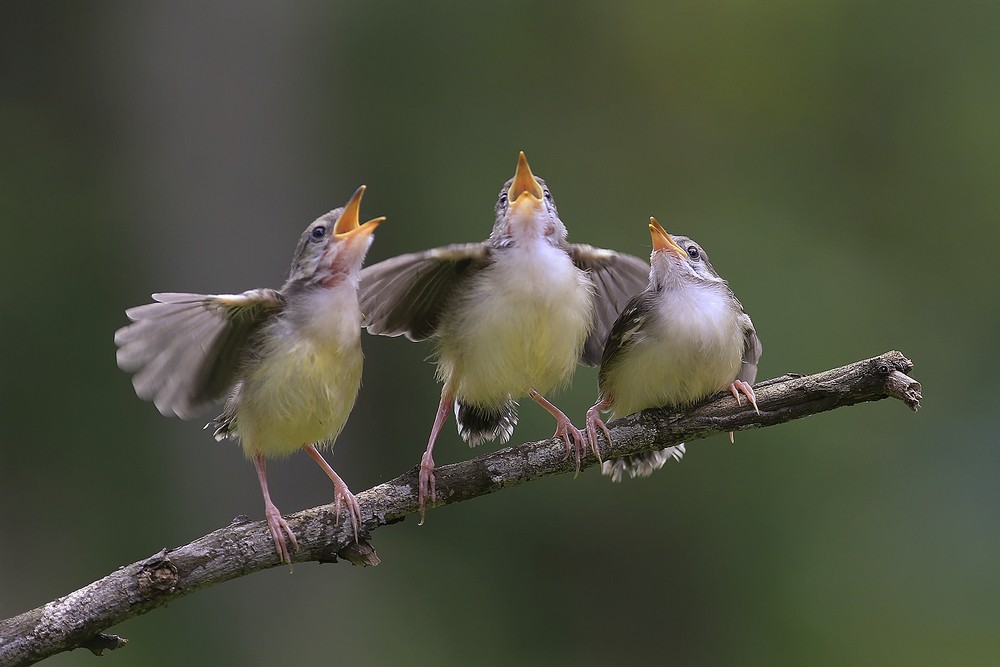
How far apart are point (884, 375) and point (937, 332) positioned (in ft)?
19.4

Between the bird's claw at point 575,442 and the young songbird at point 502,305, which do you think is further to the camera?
the young songbird at point 502,305

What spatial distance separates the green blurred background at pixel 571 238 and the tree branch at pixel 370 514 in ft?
12.6

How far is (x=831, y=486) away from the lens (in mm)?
9055

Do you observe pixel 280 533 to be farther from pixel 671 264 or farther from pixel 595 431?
pixel 671 264

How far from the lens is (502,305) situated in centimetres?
457

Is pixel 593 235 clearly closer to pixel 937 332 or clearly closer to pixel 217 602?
pixel 937 332

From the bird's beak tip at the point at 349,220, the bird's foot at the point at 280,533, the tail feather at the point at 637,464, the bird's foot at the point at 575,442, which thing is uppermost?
the bird's beak tip at the point at 349,220

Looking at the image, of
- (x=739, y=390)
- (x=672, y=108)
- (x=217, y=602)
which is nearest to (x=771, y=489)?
(x=672, y=108)

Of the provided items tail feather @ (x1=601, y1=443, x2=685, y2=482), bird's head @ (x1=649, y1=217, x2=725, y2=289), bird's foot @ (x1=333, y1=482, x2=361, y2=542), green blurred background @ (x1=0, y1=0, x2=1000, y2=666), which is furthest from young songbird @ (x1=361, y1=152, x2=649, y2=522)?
green blurred background @ (x1=0, y1=0, x2=1000, y2=666)

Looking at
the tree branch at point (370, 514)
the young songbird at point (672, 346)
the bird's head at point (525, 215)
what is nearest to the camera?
the tree branch at point (370, 514)

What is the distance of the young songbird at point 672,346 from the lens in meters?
4.59

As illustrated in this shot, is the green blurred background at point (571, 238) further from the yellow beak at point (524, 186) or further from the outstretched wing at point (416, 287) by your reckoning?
the yellow beak at point (524, 186)

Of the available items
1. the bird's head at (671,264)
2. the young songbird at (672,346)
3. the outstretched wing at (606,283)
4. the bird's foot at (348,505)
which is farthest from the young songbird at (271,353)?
the bird's head at (671,264)

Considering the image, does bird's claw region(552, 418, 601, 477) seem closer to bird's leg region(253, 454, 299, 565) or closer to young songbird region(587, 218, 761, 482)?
young songbird region(587, 218, 761, 482)
